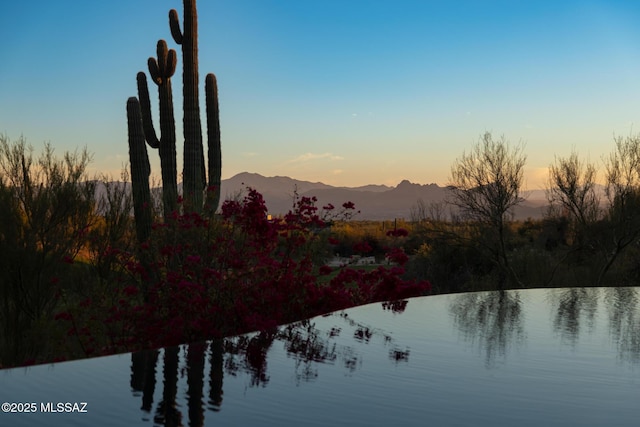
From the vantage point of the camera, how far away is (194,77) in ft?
46.8

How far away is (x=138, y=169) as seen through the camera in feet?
44.5

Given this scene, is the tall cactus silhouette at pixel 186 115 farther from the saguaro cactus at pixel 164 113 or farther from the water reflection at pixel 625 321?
the water reflection at pixel 625 321

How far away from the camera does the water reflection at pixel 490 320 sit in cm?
436

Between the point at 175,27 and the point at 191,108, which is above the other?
the point at 175,27

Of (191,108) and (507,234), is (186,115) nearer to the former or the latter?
(191,108)

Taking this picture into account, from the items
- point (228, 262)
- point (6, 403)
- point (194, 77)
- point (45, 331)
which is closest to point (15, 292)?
point (45, 331)

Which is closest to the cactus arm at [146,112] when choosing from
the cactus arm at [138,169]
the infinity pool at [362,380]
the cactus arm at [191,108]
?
the cactus arm at [138,169]

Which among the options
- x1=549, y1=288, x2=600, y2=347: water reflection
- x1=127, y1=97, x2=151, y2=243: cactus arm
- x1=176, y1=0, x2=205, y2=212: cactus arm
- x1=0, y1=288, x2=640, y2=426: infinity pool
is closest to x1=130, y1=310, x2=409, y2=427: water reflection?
x1=0, y1=288, x2=640, y2=426: infinity pool

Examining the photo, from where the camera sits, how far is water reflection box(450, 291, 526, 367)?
4.36 metres

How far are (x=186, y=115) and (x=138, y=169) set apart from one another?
161 centimetres

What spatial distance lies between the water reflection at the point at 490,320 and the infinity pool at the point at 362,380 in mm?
25

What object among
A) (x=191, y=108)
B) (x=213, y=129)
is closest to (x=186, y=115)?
(x=191, y=108)

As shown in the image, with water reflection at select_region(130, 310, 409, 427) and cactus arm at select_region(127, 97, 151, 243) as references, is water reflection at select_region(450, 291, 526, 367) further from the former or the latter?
cactus arm at select_region(127, 97, 151, 243)

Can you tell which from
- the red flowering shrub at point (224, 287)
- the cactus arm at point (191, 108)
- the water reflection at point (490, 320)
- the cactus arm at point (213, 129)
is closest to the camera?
the water reflection at point (490, 320)
